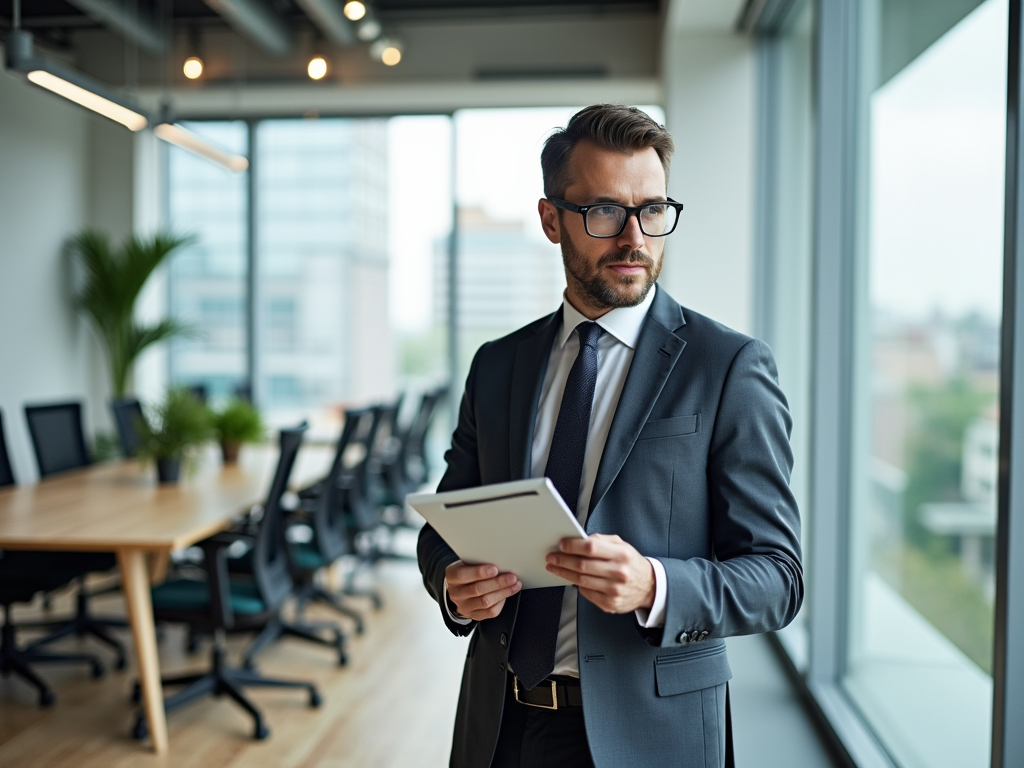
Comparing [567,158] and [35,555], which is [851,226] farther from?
[35,555]

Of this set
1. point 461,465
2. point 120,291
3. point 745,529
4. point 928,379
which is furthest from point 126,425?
point 745,529

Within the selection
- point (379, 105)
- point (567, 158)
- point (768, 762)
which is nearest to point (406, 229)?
point (379, 105)

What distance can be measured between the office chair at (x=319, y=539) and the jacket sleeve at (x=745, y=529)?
2976 mm

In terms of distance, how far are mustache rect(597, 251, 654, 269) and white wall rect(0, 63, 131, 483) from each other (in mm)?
5992

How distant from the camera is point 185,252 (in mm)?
7684

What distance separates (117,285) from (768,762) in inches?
234

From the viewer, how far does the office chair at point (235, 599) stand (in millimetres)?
3406

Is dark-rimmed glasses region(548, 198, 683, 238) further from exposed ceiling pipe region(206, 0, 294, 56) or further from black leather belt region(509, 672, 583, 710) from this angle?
exposed ceiling pipe region(206, 0, 294, 56)

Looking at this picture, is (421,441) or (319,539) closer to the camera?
(319,539)

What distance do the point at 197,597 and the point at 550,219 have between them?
2.62 metres

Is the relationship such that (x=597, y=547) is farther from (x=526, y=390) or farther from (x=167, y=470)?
(x=167, y=470)

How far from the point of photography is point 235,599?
11.7 ft

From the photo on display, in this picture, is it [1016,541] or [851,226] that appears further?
[851,226]

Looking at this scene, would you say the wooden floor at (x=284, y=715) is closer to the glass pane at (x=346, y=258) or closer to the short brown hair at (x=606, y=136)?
the short brown hair at (x=606, y=136)
